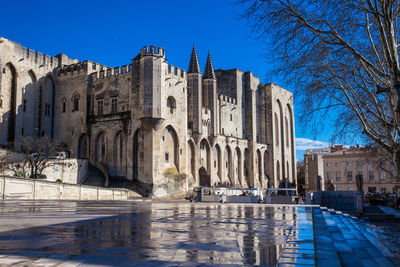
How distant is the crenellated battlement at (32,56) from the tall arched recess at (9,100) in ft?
5.23

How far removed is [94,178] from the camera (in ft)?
103

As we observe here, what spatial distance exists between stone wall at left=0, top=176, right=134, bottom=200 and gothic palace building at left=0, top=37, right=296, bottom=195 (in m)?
8.03

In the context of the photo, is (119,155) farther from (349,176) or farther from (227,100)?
(349,176)

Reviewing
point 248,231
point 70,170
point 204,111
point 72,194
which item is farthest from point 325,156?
point 248,231

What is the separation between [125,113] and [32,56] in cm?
1061

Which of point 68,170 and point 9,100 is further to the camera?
point 9,100

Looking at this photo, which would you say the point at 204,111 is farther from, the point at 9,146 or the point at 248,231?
the point at 248,231

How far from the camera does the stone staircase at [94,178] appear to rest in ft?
101

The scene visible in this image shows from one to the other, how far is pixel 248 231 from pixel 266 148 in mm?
46503

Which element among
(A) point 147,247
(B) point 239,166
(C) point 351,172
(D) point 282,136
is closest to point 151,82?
(B) point 239,166

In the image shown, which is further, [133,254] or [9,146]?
[9,146]

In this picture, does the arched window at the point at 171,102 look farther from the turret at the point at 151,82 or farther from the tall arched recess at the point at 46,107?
the tall arched recess at the point at 46,107

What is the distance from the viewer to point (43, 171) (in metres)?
27.0

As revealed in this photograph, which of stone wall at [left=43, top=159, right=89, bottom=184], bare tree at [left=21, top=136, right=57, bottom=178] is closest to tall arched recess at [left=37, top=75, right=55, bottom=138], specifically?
bare tree at [left=21, top=136, right=57, bottom=178]
